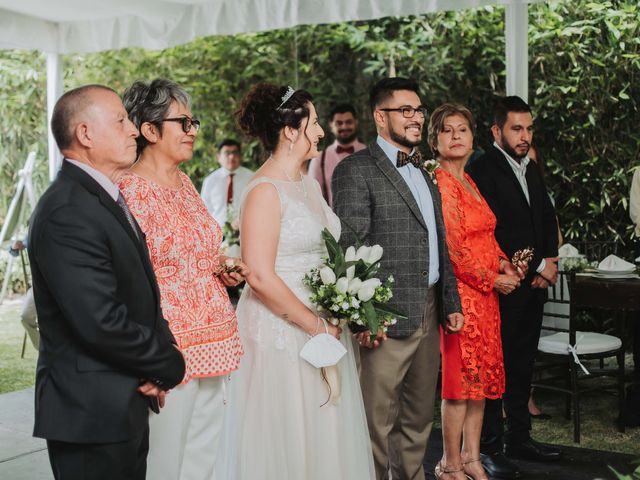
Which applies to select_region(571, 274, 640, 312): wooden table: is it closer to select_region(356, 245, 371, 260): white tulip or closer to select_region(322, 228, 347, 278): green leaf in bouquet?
select_region(356, 245, 371, 260): white tulip

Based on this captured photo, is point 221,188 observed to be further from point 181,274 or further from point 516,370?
point 181,274

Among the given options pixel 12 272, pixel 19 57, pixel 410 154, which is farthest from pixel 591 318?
pixel 19 57

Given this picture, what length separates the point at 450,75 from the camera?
858 cm

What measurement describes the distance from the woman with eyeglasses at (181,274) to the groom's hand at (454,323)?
111 cm

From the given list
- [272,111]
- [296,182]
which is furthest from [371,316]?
[272,111]

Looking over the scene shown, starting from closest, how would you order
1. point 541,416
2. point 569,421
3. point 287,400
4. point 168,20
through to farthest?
point 287,400 < point 569,421 < point 541,416 < point 168,20

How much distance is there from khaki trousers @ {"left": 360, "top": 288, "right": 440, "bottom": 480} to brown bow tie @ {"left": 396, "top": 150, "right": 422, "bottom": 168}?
0.56 metres

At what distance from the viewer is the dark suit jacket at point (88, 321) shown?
2.11 metres

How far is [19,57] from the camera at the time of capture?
10828mm

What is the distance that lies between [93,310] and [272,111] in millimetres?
1349

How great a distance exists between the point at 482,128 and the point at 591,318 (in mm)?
2085

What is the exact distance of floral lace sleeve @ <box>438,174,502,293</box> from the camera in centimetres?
386

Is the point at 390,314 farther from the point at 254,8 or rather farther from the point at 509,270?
the point at 254,8

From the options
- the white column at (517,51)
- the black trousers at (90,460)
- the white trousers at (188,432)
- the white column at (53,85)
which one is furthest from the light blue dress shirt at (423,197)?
the white column at (53,85)
